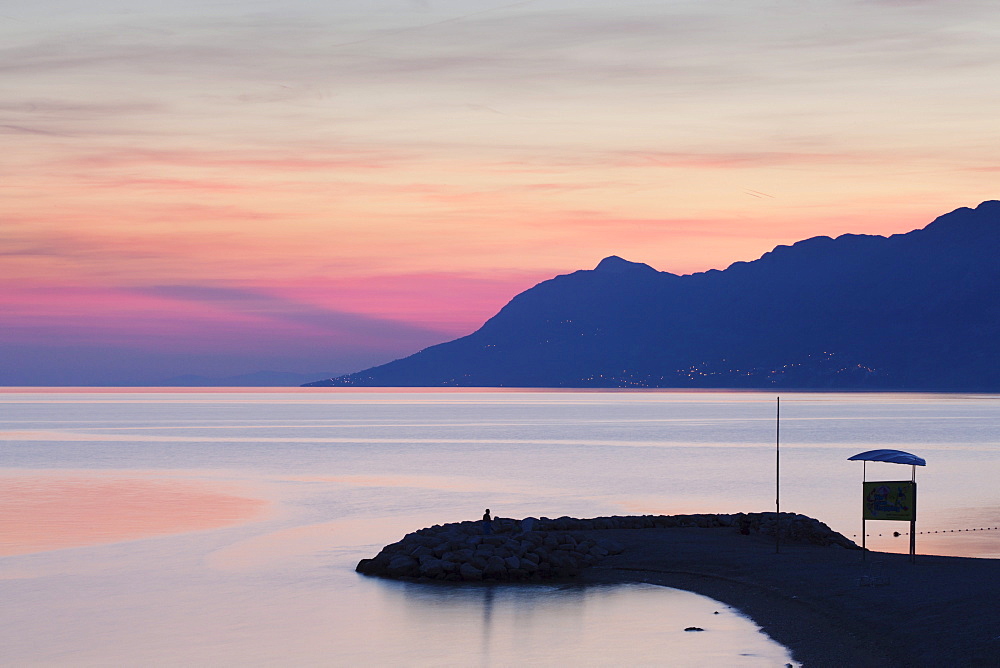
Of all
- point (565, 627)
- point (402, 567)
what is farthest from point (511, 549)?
point (565, 627)

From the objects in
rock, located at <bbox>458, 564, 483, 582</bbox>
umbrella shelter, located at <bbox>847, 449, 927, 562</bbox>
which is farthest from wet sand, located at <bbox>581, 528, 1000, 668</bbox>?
rock, located at <bbox>458, 564, 483, 582</bbox>

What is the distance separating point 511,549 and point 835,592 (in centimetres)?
973

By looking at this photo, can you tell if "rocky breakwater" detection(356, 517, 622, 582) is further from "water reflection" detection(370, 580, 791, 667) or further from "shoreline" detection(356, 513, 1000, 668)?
"water reflection" detection(370, 580, 791, 667)

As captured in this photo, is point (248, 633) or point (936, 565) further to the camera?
point (936, 565)

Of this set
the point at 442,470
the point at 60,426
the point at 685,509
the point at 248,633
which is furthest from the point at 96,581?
the point at 60,426

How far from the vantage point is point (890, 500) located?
29578mm

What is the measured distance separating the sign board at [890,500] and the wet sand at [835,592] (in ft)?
3.93

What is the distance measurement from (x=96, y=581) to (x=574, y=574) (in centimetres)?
1298

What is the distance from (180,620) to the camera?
87.0ft

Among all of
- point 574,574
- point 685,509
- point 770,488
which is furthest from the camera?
point 770,488

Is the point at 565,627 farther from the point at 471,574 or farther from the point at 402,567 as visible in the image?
the point at 402,567

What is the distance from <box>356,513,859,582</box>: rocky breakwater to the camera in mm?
31625

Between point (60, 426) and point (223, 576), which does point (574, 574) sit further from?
point (60, 426)

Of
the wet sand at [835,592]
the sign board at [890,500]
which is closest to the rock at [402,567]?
the wet sand at [835,592]
